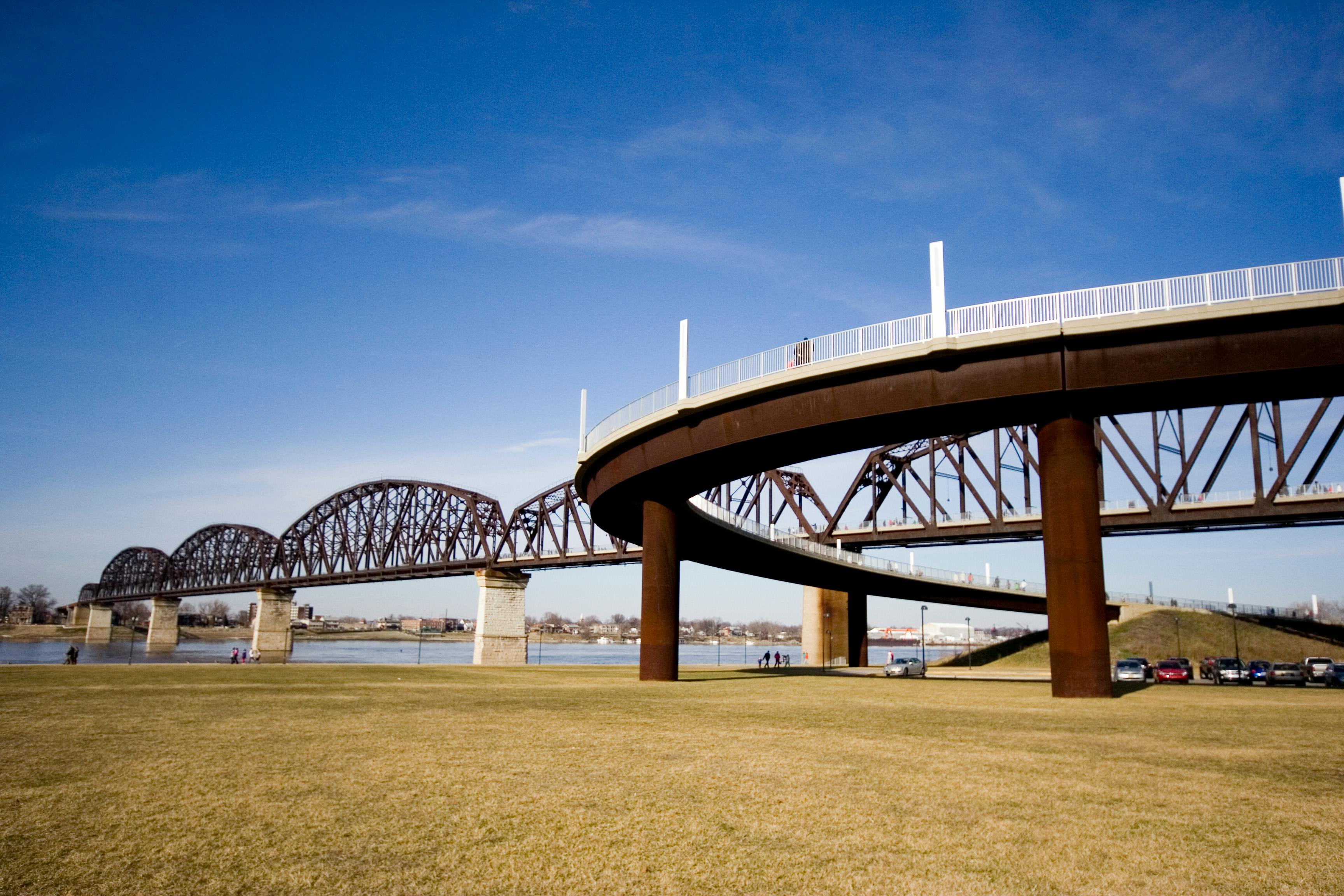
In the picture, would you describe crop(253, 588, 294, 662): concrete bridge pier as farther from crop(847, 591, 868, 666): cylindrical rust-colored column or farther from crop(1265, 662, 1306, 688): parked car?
crop(1265, 662, 1306, 688): parked car

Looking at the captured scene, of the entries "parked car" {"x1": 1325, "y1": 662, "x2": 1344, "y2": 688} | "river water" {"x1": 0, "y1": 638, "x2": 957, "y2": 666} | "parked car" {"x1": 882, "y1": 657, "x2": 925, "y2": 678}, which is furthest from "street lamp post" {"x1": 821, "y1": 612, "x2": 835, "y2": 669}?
"parked car" {"x1": 1325, "y1": 662, "x2": 1344, "y2": 688}

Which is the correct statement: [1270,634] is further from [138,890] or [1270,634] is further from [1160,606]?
[138,890]

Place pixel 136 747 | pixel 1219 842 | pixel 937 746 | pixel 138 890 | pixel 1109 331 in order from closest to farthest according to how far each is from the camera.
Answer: pixel 138 890, pixel 1219 842, pixel 136 747, pixel 937 746, pixel 1109 331

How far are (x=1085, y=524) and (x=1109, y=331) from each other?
5982mm

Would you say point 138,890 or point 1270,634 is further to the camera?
point 1270,634

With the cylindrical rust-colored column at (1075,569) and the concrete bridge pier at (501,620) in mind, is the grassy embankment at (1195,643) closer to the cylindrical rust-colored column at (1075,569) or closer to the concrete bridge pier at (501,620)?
the concrete bridge pier at (501,620)

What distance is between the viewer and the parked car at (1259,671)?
166ft

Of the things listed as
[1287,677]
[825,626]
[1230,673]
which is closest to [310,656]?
[825,626]

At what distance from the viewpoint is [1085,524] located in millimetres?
28109

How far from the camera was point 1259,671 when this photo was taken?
52.0 m

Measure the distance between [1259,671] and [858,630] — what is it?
4581cm

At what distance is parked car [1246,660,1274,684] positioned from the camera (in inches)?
1997

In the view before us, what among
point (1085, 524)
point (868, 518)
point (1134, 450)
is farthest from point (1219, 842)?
point (868, 518)

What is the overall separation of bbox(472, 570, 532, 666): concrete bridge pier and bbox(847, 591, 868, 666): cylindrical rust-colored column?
35.3 meters
